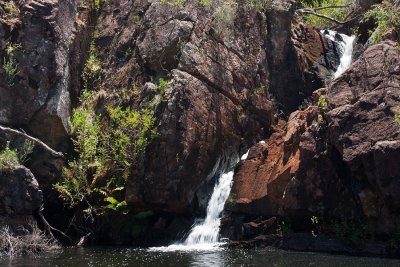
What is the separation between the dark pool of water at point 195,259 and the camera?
1512 centimetres

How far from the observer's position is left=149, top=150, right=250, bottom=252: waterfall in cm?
1998

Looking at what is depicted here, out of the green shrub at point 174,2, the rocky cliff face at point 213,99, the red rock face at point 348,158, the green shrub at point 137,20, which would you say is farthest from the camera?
the green shrub at point 137,20

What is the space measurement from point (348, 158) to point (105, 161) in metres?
10.4

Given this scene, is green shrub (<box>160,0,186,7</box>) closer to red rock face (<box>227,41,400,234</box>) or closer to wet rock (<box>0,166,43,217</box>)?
red rock face (<box>227,41,400,234</box>)

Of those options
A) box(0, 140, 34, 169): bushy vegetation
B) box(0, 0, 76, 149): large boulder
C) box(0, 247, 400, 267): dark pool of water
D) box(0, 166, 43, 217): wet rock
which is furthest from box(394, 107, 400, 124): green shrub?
box(0, 140, 34, 169): bushy vegetation

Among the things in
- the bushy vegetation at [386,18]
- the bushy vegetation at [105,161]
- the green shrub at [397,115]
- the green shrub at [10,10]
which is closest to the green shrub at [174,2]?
the bushy vegetation at [105,161]

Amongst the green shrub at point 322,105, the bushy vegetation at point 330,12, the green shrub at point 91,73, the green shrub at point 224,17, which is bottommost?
the green shrub at point 322,105

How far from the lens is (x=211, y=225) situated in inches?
835

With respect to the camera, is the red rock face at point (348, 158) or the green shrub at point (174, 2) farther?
the green shrub at point (174, 2)

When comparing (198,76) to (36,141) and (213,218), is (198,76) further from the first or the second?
(36,141)

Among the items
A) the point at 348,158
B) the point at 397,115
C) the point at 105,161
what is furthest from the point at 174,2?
the point at 397,115

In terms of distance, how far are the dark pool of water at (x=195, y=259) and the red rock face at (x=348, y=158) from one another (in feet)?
6.29

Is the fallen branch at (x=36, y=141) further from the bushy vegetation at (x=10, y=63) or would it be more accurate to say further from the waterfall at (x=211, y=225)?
the waterfall at (x=211, y=225)

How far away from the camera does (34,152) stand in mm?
21828
